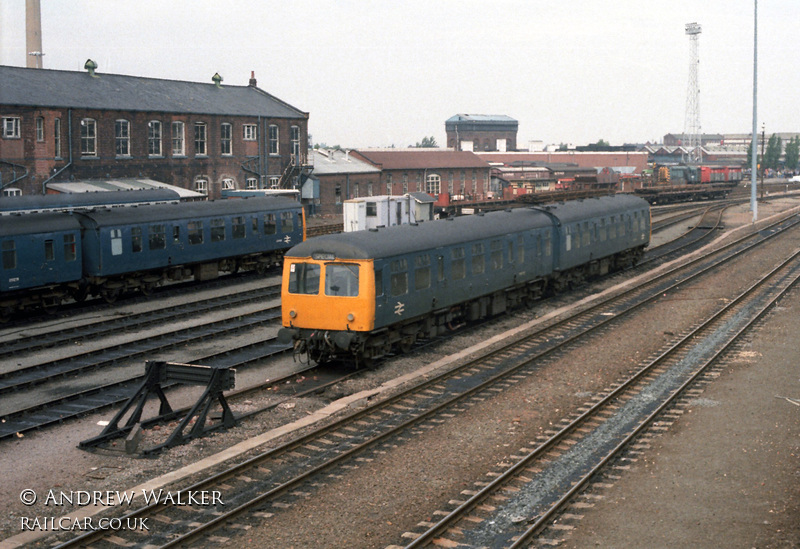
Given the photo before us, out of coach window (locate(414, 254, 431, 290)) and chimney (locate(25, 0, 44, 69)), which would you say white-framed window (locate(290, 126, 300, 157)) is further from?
coach window (locate(414, 254, 431, 290))

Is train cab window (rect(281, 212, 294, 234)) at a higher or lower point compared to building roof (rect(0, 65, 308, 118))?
lower

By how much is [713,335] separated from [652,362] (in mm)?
4372

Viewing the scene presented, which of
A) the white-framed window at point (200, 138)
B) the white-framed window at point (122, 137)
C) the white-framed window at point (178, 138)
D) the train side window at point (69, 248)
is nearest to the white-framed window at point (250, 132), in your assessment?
the white-framed window at point (200, 138)

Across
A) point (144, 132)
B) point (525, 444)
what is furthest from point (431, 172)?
point (525, 444)

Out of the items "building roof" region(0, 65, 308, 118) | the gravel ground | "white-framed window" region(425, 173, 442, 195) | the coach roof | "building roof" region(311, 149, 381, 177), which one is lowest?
the gravel ground

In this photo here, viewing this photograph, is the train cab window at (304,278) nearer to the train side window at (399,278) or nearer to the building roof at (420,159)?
the train side window at (399,278)

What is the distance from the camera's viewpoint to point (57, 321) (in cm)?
2623

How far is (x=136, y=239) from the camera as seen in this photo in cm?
2969

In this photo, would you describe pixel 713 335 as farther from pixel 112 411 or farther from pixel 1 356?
pixel 1 356

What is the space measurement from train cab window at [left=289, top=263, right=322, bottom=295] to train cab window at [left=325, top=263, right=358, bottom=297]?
26 centimetres

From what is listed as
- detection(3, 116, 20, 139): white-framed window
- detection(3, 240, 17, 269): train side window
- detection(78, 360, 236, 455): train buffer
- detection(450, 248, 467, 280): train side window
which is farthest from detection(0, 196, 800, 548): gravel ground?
detection(3, 116, 20, 139): white-framed window

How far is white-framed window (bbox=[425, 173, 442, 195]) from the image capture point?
77375 millimetres

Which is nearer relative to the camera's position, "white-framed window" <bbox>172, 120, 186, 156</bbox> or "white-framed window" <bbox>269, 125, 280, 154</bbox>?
"white-framed window" <bbox>172, 120, 186, 156</bbox>

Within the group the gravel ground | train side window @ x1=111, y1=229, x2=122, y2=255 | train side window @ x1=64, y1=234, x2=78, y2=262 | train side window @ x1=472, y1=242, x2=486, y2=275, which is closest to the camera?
the gravel ground
